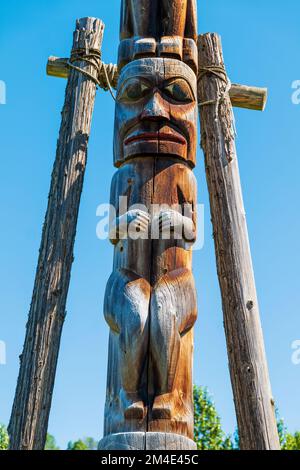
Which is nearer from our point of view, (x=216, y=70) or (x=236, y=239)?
(x=236, y=239)

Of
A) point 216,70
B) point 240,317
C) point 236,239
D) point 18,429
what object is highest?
point 216,70

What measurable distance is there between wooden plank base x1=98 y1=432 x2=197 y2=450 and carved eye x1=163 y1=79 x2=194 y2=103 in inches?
122

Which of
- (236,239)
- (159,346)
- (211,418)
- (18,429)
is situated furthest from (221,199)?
(211,418)

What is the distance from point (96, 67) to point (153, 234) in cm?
293

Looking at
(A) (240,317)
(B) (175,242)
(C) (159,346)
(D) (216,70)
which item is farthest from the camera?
(D) (216,70)

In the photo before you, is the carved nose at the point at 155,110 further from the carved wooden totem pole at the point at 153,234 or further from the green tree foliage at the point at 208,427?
the green tree foliage at the point at 208,427

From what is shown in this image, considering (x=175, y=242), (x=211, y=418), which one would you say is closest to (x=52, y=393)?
(x=175, y=242)

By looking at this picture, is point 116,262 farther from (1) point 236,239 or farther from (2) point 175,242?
(1) point 236,239

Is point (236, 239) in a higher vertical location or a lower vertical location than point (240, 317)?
higher

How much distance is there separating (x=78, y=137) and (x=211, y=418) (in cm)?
1551

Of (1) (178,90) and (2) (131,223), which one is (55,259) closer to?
(2) (131,223)

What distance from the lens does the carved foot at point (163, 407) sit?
4.71 meters

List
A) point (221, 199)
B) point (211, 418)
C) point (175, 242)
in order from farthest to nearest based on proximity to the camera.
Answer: point (211, 418), point (221, 199), point (175, 242)

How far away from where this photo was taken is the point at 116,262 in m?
5.57
